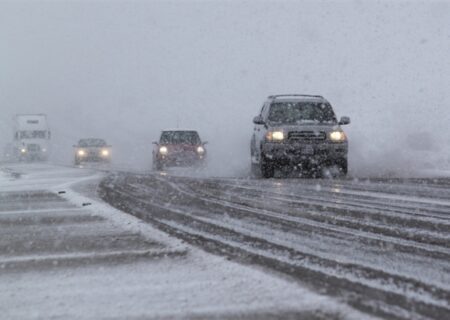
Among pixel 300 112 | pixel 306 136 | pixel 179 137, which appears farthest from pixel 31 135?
pixel 306 136

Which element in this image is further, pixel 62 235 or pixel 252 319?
pixel 62 235

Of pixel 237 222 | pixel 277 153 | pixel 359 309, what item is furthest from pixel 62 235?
pixel 277 153

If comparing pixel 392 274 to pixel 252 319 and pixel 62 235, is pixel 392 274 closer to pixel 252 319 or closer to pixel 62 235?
pixel 252 319

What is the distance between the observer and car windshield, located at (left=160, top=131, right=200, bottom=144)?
21.8m

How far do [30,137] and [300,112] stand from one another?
32227mm

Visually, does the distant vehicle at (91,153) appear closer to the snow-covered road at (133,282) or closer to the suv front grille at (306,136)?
the suv front grille at (306,136)

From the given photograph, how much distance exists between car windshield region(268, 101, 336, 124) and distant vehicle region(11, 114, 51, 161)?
3165 cm

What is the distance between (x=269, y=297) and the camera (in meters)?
3.21

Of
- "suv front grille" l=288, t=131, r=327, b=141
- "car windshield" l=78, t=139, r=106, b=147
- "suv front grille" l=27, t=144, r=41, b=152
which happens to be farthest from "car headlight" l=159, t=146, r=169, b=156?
"suv front grille" l=27, t=144, r=41, b=152

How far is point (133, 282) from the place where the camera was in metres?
3.65

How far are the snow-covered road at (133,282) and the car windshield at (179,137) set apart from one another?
51.8 feet

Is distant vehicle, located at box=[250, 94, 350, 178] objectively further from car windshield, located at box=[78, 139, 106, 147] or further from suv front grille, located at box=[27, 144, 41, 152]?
suv front grille, located at box=[27, 144, 41, 152]

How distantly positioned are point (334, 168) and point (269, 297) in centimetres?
1205

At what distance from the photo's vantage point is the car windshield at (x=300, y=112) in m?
15.1
